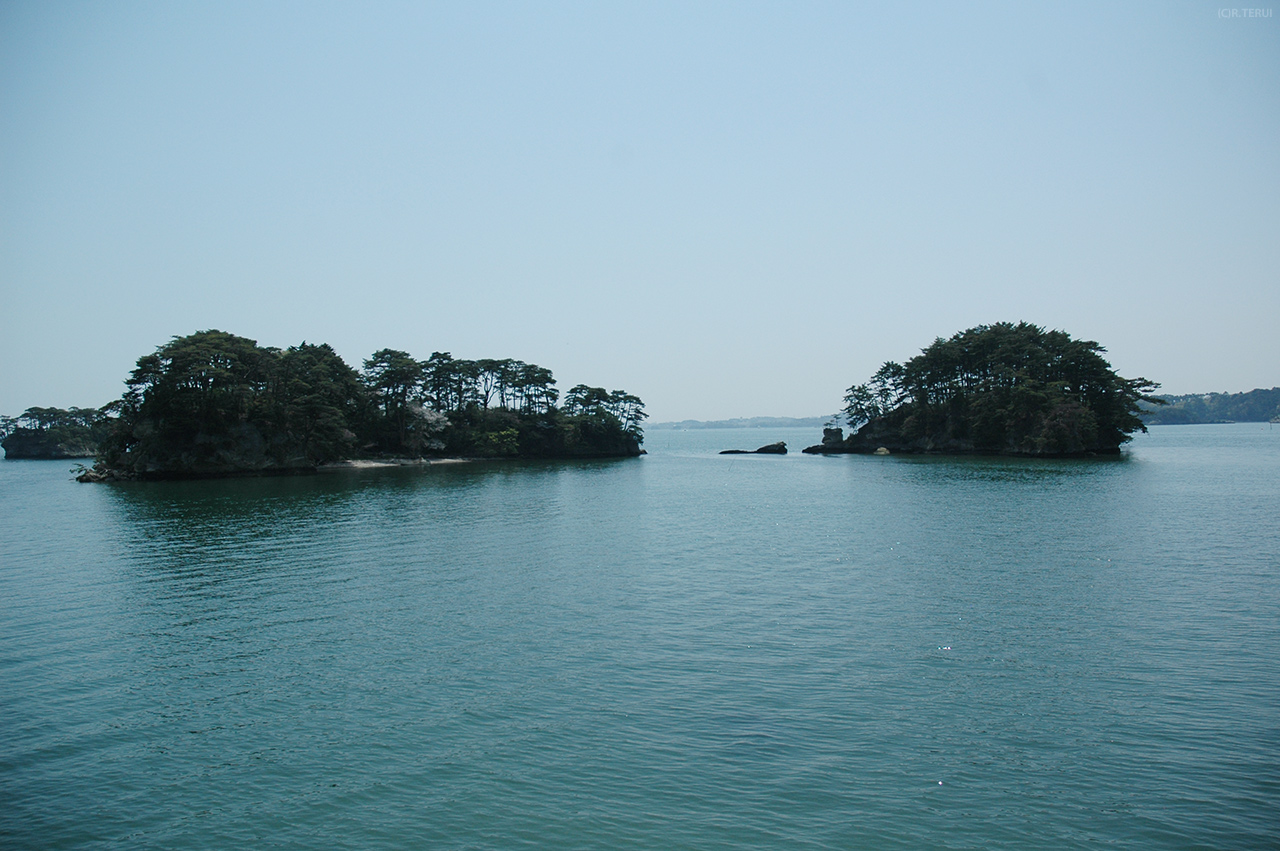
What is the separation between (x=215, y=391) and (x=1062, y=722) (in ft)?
280

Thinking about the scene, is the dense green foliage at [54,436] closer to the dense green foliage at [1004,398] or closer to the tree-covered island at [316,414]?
the tree-covered island at [316,414]

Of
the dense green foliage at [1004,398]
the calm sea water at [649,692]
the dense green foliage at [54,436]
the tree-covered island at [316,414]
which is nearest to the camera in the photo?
the calm sea water at [649,692]

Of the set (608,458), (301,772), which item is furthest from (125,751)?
(608,458)

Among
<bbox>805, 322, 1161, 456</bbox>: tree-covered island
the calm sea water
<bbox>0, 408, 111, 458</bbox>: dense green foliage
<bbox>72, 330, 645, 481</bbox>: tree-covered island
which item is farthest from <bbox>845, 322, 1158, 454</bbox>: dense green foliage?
<bbox>0, 408, 111, 458</bbox>: dense green foliage

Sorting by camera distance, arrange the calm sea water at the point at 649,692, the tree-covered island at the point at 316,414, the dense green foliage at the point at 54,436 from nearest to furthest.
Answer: the calm sea water at the point at 649,692
the tree-covered island at the point at 316,414
the dense green foliage at the point at 54,436

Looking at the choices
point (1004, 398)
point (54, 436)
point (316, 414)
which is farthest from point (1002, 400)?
point (54, 436)

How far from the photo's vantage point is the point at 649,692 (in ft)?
49.7

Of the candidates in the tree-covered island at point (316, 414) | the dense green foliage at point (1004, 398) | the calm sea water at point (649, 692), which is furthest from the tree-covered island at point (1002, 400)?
the calm sea water at point (649, 692)

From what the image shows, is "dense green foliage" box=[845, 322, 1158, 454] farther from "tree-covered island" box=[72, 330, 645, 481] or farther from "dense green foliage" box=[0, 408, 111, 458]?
"dense green foliage" box=[0, 408, 111, 458]

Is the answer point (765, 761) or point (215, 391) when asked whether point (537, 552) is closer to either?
point (765, 761)

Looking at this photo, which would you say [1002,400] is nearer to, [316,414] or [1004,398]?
[1004,398]

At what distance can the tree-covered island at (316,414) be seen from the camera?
256 feet

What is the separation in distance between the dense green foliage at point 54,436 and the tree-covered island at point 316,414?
95.9m

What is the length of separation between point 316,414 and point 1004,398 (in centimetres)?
9743
